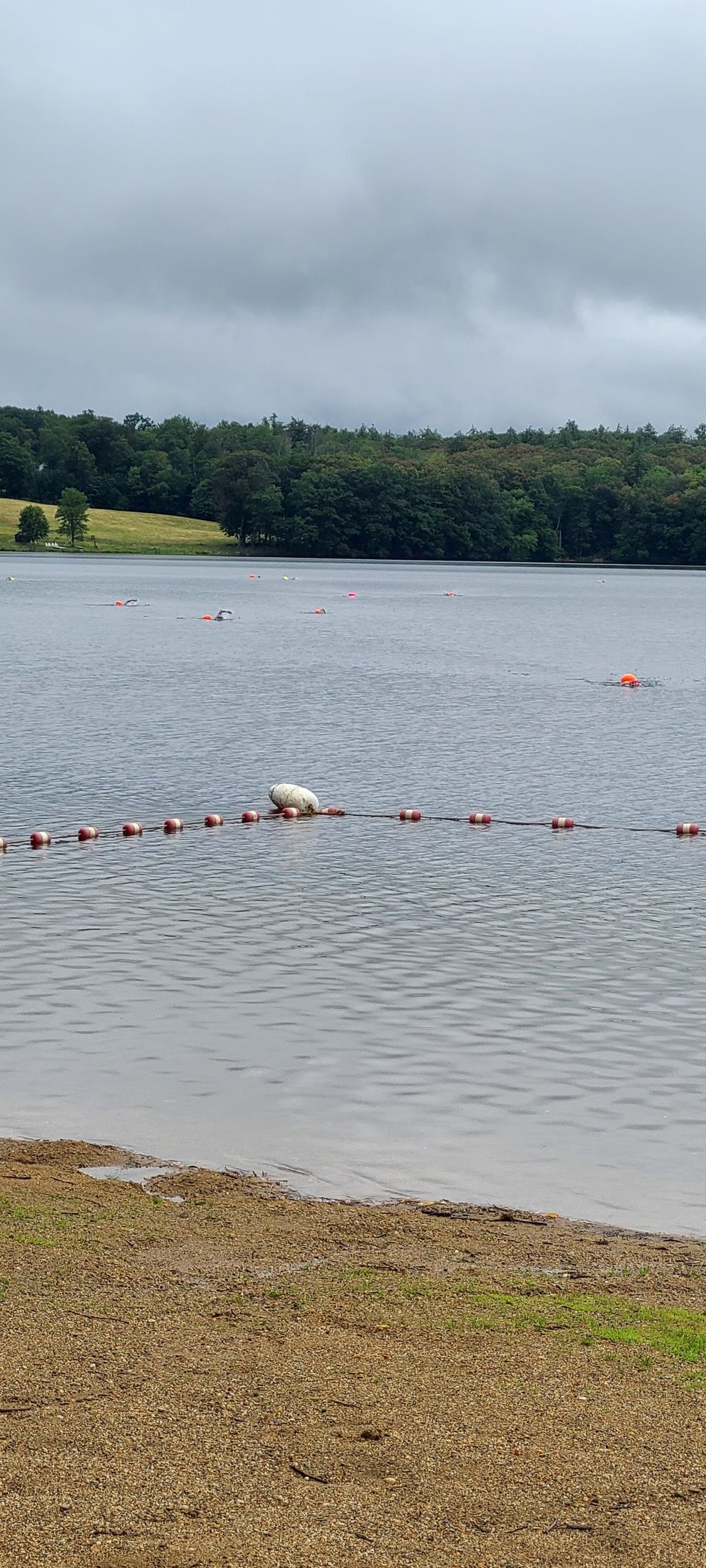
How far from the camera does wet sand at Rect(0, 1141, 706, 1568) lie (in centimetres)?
629

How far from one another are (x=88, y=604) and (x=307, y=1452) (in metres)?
103

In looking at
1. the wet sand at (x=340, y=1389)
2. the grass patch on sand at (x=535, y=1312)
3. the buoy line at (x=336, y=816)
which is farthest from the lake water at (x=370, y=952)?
the grass patch on sand at (x=535, y=1312)

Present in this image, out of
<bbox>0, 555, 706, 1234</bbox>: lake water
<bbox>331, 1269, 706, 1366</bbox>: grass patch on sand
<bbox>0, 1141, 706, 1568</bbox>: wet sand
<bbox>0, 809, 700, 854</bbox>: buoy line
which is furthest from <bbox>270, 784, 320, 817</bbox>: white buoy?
<bbox>331, 1269, 706, 1366</bbox>: grass patch on sand

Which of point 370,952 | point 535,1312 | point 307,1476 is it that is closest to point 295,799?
point 370,952

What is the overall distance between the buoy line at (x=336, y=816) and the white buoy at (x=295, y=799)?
2 centimetres

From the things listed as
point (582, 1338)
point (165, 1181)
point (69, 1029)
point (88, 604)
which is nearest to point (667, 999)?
point (69, 1029)

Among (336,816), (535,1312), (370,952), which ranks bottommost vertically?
(370,952)

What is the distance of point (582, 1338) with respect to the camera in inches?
325

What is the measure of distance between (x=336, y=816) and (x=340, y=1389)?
72.4 feet

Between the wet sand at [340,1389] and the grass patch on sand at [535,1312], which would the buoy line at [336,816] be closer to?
the wet sand at [340,1389]

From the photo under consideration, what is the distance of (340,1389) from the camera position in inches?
296

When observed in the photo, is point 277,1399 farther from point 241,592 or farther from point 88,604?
point 241,592

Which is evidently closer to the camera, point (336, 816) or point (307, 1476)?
point (307, 1476)

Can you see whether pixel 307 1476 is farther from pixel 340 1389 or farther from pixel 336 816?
pixel 336 816
